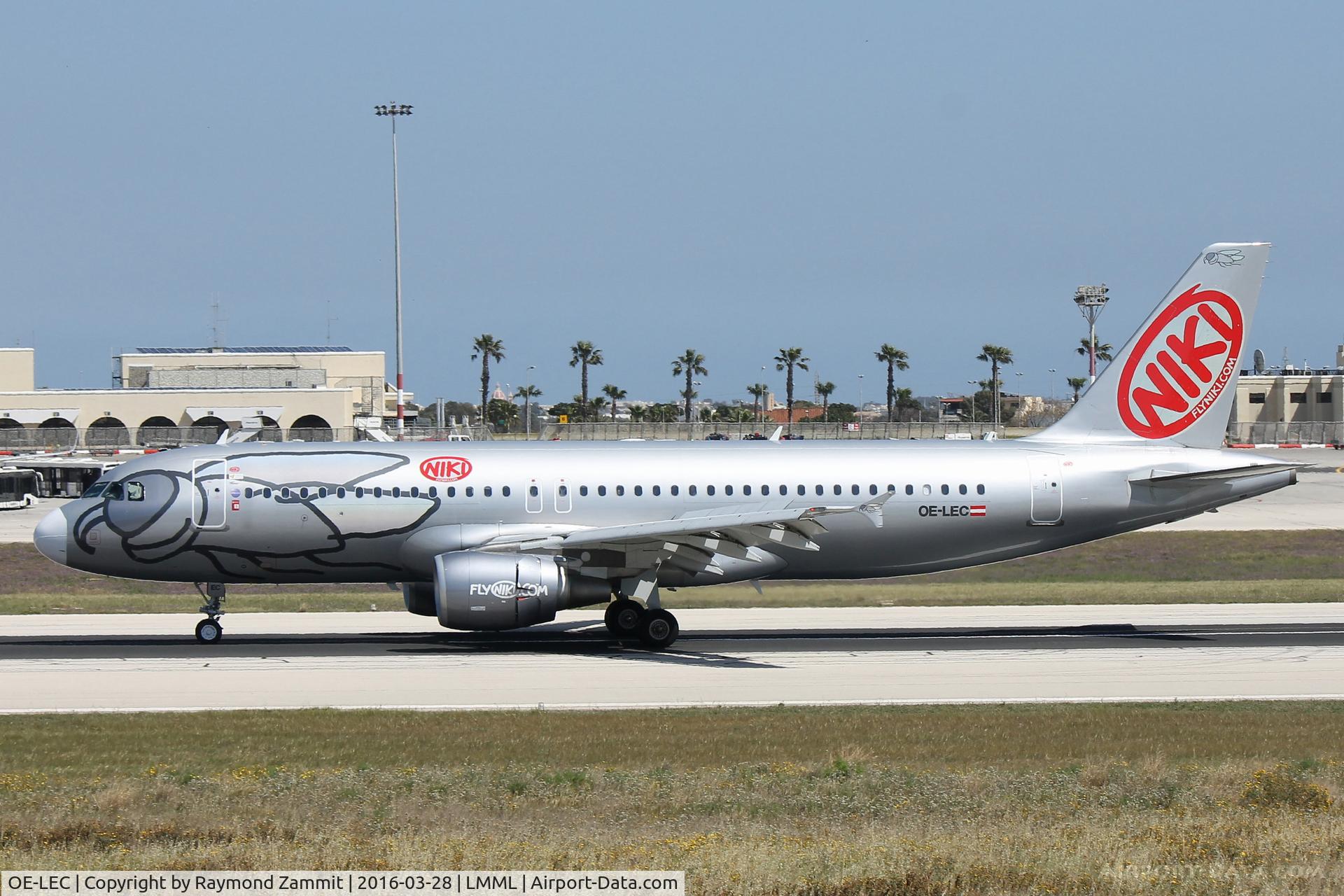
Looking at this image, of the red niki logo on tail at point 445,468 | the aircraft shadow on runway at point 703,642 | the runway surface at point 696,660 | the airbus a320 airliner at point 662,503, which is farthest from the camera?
the red niki logo on tail at point 445,468

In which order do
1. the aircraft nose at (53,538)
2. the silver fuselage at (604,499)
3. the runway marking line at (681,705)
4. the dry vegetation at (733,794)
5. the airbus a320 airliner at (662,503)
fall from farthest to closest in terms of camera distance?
the silver fuselage at (604,499) → the aircraft nose at (53,538) → the airbus a320 airliner at (662,503) → the runway marking line at (681,705) → the dry vegetation at (733,794)

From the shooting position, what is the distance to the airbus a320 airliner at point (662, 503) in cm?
2797

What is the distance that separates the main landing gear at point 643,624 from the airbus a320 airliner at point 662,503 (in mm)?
45

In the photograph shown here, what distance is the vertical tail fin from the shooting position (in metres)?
31.7

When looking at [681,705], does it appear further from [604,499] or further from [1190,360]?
[1190,360]

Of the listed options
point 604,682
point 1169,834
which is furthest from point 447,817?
point 604,682

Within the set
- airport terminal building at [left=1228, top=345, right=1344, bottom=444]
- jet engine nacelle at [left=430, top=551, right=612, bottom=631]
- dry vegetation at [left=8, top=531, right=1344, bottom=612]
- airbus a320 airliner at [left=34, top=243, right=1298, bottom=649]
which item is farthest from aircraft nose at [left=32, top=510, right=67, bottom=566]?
airport terminal building at [left=1228, top=345, right=1344, bottom=444]

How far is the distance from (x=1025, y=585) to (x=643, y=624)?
16709mm

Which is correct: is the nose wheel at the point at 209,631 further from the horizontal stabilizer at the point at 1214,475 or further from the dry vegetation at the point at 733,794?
the horizontal stabilizer at the point at 1214,475

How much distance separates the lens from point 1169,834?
1268 cm

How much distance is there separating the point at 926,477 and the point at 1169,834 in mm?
18104

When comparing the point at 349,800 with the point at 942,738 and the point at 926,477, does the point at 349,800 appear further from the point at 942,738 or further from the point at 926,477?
the point at 926,477

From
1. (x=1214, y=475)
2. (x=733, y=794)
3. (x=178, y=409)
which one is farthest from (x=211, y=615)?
(x=178, y=409)

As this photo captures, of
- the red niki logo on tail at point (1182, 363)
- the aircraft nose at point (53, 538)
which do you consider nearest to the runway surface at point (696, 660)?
the aircraft nose at point (53, 538)
